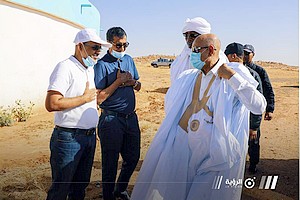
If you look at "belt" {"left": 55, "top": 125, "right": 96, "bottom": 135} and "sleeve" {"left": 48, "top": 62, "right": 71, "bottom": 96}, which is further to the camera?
"belt" {"left": 55, "top": 125, "right": 96, "bottom": 135}

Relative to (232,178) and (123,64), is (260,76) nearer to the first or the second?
(123,64)

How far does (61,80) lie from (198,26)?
148 cm

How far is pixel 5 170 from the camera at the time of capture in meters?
4.99

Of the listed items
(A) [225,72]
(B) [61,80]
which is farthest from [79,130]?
(A) [225,72]

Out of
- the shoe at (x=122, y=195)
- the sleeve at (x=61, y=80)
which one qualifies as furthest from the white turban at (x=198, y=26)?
the shoe at (x=122, y=195)

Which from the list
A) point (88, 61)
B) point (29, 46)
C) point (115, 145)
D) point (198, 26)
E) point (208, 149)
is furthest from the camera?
point (29, 46)

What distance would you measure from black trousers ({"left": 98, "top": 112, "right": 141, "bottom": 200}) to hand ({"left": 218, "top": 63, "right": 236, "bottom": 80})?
1.43 m

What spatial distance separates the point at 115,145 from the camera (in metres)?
3.47

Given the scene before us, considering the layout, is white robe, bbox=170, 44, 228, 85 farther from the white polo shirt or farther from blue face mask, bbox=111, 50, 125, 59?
the white polo shirt

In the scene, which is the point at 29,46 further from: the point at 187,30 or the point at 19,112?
the point at 187,30

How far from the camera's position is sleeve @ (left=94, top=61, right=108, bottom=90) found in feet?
11.0

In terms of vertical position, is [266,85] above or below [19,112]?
above

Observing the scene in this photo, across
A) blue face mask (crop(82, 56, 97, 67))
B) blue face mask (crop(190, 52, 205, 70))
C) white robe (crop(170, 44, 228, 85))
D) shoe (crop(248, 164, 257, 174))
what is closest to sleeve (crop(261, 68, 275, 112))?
shoe (crop(248, 164, 257, 174))

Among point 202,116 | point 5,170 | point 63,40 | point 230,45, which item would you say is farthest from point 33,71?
point 202,116
